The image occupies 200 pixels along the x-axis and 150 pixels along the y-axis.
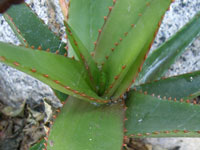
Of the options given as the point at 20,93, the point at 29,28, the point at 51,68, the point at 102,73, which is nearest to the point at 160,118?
the point at 102,73

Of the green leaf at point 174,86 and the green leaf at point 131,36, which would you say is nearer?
the green leaf at point 131,36

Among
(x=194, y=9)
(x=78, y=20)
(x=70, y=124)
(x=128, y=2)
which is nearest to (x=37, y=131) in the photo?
(x=70, y=124)

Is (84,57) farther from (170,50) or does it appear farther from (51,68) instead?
(170,50)

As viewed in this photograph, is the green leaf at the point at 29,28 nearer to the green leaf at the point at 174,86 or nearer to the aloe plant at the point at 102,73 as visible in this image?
the aloe plant at the point at 102,73

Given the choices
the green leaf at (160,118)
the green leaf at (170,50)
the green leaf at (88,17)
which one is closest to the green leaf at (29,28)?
the green leaf at (88,17)

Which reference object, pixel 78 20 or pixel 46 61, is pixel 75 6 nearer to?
pixel 78 20

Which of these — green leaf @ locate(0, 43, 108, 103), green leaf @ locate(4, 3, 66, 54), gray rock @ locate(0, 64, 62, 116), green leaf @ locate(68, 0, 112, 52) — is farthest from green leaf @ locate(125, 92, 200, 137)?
gray rock @ locate(0, 64, 62, 116)
